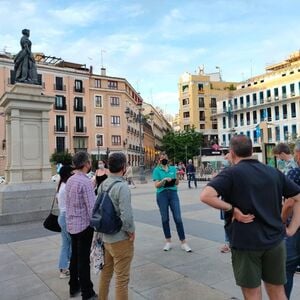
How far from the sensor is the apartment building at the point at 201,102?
229ft

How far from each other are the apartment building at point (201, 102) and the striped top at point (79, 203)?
2601 inches

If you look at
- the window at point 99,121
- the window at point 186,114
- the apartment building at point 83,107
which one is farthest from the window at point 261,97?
the window at point 99,121

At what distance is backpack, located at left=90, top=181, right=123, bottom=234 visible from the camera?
3277mm

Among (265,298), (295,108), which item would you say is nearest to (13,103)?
(265,298)

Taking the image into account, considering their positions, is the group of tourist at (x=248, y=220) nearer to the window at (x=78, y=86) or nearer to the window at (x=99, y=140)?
the window at (x=99, y=140)

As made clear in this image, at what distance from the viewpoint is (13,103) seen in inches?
368

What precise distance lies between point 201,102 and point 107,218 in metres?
68.9

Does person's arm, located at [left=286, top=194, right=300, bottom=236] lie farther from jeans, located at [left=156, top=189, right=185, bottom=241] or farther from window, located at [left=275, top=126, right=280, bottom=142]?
window, located at [left=275, top=126, right=280, bottom=142]

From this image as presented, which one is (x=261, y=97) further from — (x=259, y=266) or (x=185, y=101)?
(x=259, y=266)

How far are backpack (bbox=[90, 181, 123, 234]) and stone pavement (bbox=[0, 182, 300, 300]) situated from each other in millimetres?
1192

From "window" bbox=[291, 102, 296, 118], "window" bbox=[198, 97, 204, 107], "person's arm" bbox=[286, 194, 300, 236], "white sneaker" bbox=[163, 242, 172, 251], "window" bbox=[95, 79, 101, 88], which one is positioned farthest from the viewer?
"window" bbox=[198, 97, 204, 107]

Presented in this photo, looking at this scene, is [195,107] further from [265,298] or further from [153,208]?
[265,298]

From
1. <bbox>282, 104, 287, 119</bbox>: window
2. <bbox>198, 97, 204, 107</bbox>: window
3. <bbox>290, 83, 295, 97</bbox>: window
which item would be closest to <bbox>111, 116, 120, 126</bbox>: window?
<bbox>198, 97, 204, 107</bbox>: window

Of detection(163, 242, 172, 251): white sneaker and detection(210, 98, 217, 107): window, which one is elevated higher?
detection(210, 98, 217, 107): window
